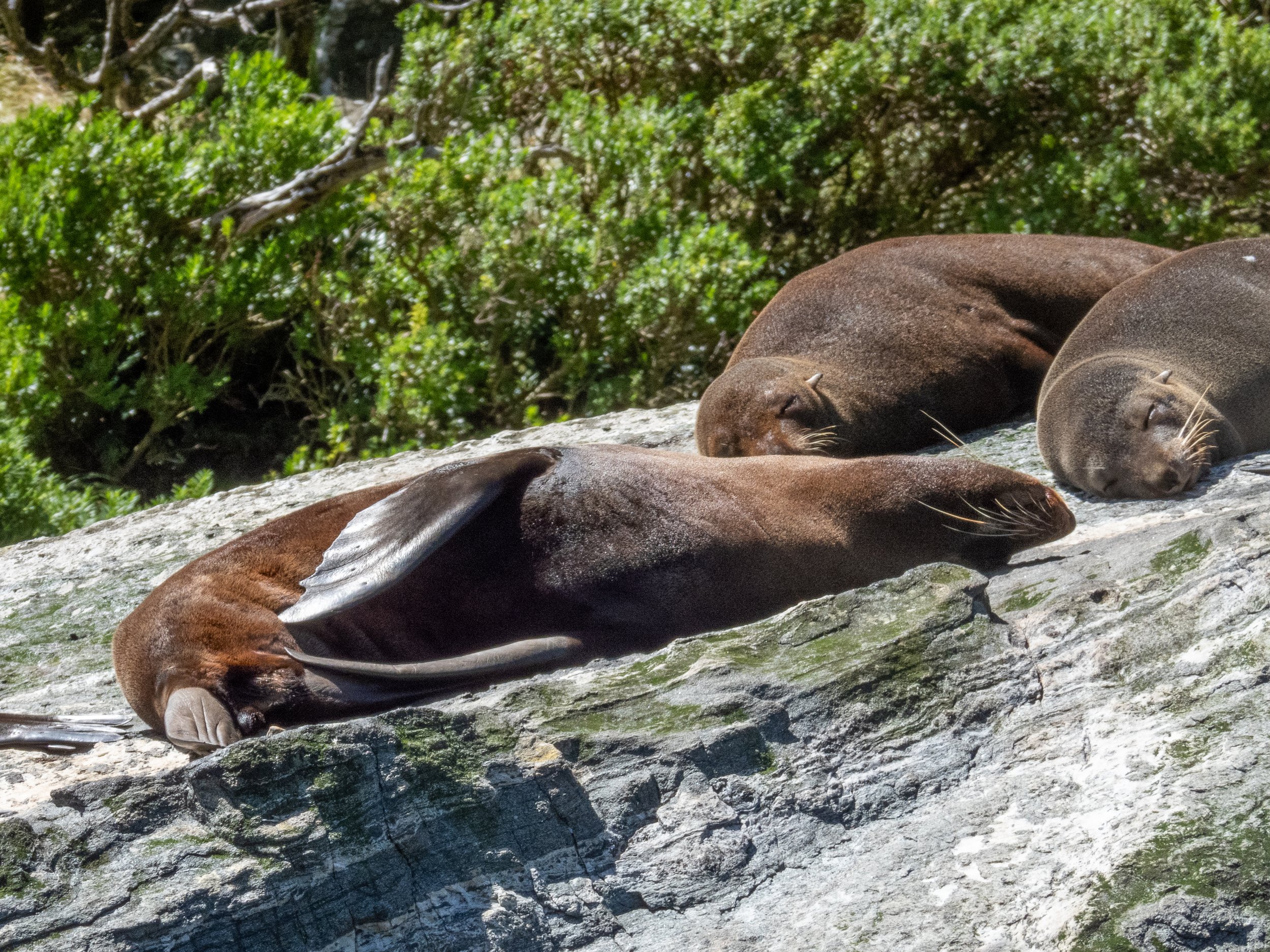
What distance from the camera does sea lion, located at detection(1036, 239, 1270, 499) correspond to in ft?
15.8

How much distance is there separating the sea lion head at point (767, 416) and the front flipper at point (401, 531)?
7.04 feet

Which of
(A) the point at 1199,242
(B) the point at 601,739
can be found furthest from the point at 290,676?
(A) the point at 1199,242

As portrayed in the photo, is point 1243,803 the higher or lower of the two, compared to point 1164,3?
lower

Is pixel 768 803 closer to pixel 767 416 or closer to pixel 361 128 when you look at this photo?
pixel 767 416

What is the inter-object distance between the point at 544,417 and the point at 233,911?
24.4ft

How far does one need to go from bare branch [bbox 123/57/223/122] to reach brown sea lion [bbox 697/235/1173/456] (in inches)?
234

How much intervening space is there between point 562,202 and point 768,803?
674cm

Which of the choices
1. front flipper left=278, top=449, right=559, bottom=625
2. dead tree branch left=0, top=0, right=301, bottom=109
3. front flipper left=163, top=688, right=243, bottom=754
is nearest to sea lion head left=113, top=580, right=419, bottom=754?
front flipper left=163, top=688, right=243, bottom=754

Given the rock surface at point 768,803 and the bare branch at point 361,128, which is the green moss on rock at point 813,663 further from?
the bare branch at point 361,128

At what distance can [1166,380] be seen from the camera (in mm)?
5188

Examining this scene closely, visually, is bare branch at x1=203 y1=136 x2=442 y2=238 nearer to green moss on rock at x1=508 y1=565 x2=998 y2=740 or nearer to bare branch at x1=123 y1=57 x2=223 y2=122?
bare branch at x1=123 y1=57 x2=223 y2=122

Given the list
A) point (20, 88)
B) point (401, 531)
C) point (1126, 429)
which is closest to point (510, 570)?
point (401, 531)

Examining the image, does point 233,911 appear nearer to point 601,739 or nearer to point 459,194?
point 601,739

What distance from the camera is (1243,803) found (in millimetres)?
2447
